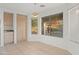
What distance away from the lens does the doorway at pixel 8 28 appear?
A: 6.44 metres

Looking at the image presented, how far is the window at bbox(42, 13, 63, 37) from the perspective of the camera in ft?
19.2

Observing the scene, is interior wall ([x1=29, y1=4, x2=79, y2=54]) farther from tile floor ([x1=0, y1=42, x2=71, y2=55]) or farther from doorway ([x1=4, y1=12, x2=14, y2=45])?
doorway ([x1=4, y1=12, x2=14, y2=45])

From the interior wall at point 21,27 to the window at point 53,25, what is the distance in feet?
4.39

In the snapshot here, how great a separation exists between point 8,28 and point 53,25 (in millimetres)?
2396

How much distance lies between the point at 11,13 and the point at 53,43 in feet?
9.11

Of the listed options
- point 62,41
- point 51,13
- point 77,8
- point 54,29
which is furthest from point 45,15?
point 77,8

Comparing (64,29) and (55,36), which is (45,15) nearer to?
(55,36)

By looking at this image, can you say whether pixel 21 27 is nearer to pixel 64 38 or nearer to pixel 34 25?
pixel 34 25

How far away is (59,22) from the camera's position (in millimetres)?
5957

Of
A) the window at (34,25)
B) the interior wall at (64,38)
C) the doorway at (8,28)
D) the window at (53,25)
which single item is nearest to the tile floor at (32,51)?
the interior wall at (64,38)

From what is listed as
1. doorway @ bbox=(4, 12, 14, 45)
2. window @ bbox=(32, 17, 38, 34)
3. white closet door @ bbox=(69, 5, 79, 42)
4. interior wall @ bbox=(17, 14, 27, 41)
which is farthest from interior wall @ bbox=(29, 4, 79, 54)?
doorway @ bbox=(4, 12, 14, 45)

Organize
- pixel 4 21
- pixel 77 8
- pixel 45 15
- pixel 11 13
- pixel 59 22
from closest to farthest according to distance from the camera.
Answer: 1. pixel 77 8
2. pixel 59 22
3. pixel 4 21
4. pixel 11 13
5. pixel 45 15

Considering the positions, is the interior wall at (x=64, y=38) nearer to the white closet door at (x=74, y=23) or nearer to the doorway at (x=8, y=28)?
the white closet door at (x=74, y=23)

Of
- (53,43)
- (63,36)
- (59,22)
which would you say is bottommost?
(53,43)
